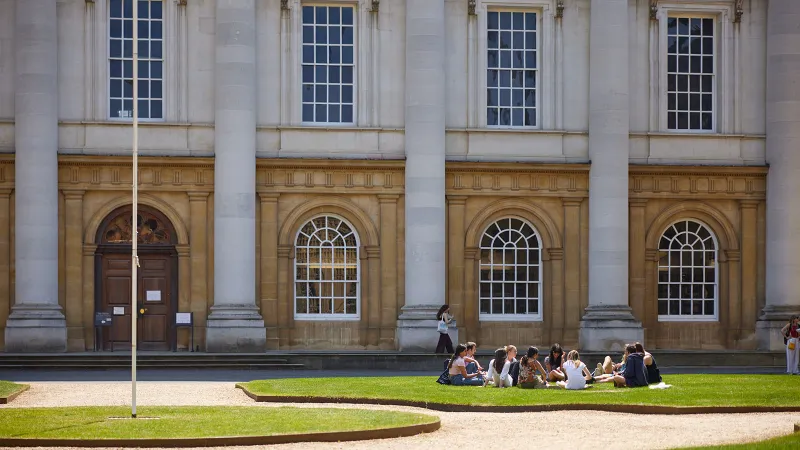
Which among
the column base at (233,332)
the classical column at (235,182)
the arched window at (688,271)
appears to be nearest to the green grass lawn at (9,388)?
the column base at (233,332)

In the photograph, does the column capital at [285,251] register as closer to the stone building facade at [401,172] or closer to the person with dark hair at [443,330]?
the stone building facade at [401,172]

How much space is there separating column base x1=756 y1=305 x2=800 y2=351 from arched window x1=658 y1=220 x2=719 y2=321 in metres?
1.42

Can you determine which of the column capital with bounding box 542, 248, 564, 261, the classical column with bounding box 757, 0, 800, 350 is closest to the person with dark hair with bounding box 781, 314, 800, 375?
the classical column with bounding box 757, 0, 800, 350

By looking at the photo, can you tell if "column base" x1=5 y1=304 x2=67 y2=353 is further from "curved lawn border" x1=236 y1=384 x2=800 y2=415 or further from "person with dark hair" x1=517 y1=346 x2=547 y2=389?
"person with dark hair" x1=517 y1=346 x2=547 y2=389

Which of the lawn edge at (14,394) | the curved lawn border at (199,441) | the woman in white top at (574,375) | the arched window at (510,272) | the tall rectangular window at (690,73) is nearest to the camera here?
the curved lawn border at (199,441)

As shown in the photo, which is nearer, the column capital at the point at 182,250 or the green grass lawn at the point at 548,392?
the green grass lawn at the point at 548,392

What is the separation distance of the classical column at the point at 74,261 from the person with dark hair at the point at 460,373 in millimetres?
12745

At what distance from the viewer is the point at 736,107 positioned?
3859cm

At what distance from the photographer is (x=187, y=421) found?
66.9 ft

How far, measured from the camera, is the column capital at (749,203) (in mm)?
38344

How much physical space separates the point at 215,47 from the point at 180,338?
7729mm

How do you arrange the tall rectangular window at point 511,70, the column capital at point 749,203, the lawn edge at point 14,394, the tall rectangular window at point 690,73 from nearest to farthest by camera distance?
the lawn edge at point 14,394, the tall rectangular window at point 511,70, the column capital at point 749,203, the tall rectangular window at point 690,73

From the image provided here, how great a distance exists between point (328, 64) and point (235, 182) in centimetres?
430

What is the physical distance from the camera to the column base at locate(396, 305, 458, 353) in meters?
36.1
